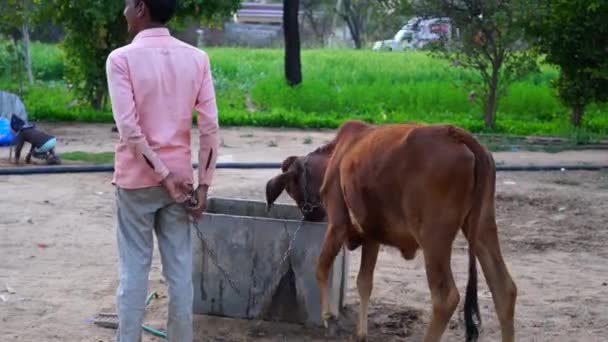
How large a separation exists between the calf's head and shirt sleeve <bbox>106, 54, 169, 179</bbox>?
2.12 meters

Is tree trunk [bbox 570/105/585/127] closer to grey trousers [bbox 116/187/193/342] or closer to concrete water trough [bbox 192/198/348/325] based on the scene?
concrete water trough [bbox 192/198/348/325]

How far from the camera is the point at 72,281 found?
24.6 ft

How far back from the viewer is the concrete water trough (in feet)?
21.6

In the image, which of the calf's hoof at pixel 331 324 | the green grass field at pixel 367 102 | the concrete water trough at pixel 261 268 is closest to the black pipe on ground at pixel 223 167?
the green grass field at pixel 367 102

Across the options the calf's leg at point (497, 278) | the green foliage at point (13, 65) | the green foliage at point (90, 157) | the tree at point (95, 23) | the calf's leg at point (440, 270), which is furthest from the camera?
the green foliage at point (13, 65)

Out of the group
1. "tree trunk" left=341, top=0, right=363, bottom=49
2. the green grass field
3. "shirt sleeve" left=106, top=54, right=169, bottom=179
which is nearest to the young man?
"shirt sleeve" left=106, top=54, right=169, bottom=179

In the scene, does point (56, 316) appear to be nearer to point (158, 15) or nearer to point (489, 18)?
point (158, 15)

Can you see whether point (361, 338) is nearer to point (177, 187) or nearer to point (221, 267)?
point (221, 267)

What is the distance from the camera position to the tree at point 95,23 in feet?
56.2

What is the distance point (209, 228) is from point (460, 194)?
1858 millimetres

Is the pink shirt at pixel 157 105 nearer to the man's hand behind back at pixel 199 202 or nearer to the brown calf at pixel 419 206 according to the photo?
the man's hand behind back at pixel 199 202

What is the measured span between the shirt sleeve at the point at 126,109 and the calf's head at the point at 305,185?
6.96 ft

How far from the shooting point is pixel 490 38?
17953 mm

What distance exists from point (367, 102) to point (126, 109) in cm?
1766
